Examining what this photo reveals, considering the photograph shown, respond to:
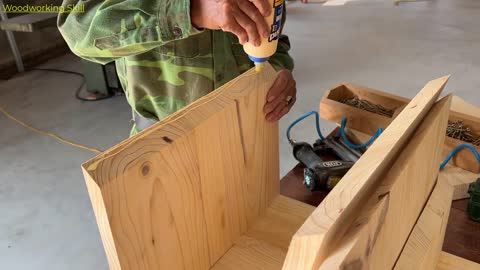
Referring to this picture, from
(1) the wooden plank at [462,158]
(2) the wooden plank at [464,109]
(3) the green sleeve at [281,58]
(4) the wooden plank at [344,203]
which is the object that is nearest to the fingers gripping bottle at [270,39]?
(4) the wooden plank at [344,203]

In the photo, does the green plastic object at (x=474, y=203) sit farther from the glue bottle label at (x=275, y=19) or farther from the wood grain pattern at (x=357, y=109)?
the glue bottle label at (x=275, y=19)

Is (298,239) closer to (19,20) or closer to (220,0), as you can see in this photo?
(220,0)

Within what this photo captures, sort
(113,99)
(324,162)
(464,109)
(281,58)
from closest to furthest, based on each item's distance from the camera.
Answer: (324,162), (281,58), (464,109), (113,99)

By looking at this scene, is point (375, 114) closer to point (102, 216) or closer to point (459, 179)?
point (459, 179)

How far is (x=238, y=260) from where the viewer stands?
77 centimetres

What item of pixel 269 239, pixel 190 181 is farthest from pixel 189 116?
pixel 269 239

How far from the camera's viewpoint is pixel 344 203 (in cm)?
44

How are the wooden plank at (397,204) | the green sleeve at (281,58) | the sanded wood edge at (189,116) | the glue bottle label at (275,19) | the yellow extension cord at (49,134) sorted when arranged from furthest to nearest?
1. the yellow extension cord at (49,134)
2. the green sleeve at (281,58)
3. the glue bottle label at (275,19)
4. the sanded wood edge at (189,116)
5. the wooden plank at (397,204)

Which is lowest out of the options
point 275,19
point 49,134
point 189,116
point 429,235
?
point 49,134

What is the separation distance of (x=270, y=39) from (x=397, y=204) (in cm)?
30

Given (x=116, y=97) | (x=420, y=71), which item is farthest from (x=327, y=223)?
(x=420, y=71)

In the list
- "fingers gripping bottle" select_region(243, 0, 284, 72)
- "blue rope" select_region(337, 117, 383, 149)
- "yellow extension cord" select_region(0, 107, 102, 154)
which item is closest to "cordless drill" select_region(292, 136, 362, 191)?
"blue rope" select_region(337, 117, 383, 149)

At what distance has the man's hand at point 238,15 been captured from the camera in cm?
61

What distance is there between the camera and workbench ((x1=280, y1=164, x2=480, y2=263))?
78cm
